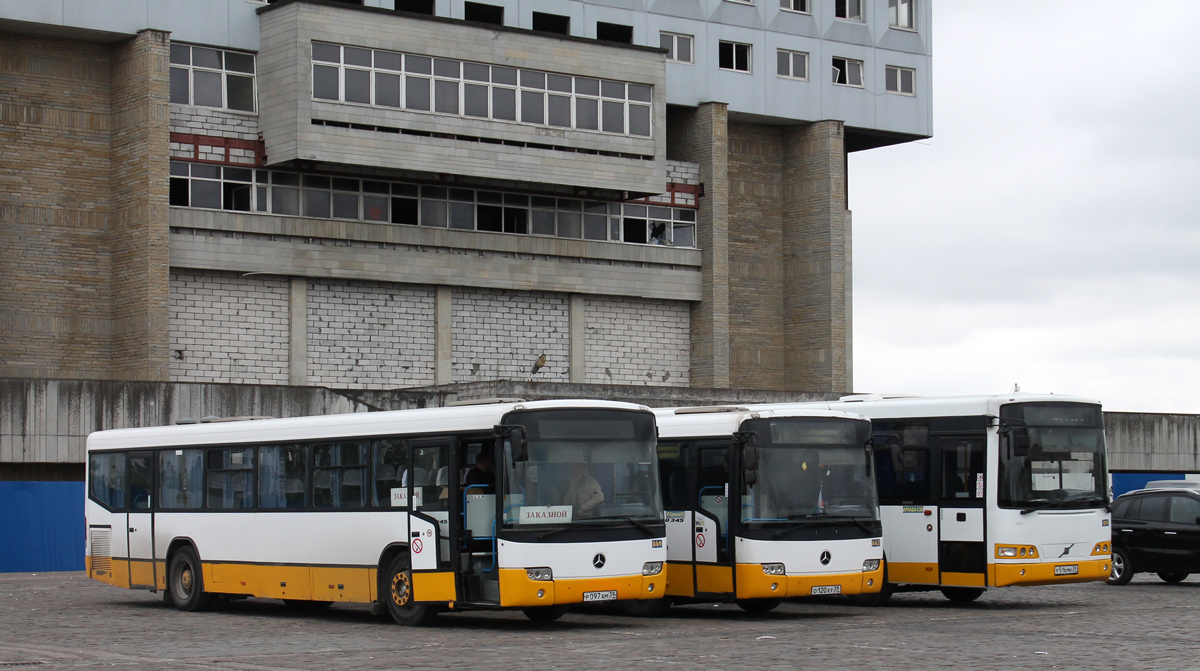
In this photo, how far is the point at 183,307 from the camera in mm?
45219

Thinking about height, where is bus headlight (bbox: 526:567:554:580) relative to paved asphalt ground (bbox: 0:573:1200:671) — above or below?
above

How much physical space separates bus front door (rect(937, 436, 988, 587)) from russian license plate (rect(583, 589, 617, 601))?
5725 millimetres

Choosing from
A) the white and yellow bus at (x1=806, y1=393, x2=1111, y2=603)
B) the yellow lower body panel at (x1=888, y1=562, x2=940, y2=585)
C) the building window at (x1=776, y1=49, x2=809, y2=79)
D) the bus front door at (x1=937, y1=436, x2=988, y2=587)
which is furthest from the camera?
the building window at (x1=776, y1=49, x2=809, y2=79)

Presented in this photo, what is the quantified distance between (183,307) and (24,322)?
4.26 m

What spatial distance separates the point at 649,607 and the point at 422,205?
99.6 feet

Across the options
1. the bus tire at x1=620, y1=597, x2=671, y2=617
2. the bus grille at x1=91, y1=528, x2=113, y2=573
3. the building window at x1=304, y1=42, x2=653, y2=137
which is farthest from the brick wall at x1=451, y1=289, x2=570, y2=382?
the bus tire at x1=620, y1=597, x2=671, y2=617

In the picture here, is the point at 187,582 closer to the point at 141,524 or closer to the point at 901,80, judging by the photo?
the point at 141,524

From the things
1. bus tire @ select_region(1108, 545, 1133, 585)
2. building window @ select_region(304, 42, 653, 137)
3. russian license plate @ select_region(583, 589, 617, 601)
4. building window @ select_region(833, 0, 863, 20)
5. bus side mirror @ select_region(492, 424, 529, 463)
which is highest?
building window @ select_region(833, 0, 863, 20)

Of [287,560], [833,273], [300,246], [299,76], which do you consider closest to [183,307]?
[300,246]

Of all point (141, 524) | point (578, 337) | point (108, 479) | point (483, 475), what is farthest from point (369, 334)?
point (483, 475)

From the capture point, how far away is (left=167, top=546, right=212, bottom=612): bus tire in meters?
21.8

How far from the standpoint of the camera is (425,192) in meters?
49.1

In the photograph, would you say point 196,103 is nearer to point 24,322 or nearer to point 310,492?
point 24,322

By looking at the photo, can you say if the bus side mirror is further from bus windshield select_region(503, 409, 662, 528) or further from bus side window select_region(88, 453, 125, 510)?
bus side window select_region(88, 453, 125, 510)
